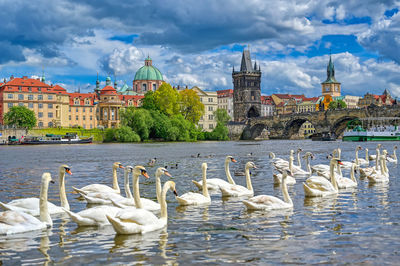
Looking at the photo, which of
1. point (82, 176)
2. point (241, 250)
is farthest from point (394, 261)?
point (82, 176)

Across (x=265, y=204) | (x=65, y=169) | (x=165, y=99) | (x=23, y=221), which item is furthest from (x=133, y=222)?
(x=165, y=99)

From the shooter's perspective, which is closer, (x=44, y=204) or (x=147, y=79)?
(x=44, y=204)

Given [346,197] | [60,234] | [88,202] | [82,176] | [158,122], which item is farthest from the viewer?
[158,122]

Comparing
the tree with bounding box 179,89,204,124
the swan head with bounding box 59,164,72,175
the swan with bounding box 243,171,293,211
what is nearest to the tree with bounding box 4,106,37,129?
the tree with bounding box 179,89,204,124

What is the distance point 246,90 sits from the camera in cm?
17550

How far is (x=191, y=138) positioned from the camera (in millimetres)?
103375

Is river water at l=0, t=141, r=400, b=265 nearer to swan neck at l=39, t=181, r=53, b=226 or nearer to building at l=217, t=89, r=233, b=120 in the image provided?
swan neck at l=39, t=181, r=53, b=226

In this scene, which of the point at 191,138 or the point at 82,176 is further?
the point at 191,138

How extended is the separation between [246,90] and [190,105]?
7016 centimetres

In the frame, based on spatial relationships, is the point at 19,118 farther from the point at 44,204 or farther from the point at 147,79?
the point at 44,204

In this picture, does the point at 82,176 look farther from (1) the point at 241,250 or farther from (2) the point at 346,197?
(1) the point at 241,250

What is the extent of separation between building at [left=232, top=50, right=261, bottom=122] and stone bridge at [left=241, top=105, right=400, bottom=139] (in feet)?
63.5

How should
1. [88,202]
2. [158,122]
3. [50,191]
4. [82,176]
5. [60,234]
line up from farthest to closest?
[158,122]
[82,176]
[50,191]
[88,202]
[60,234]

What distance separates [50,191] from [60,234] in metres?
7.54
